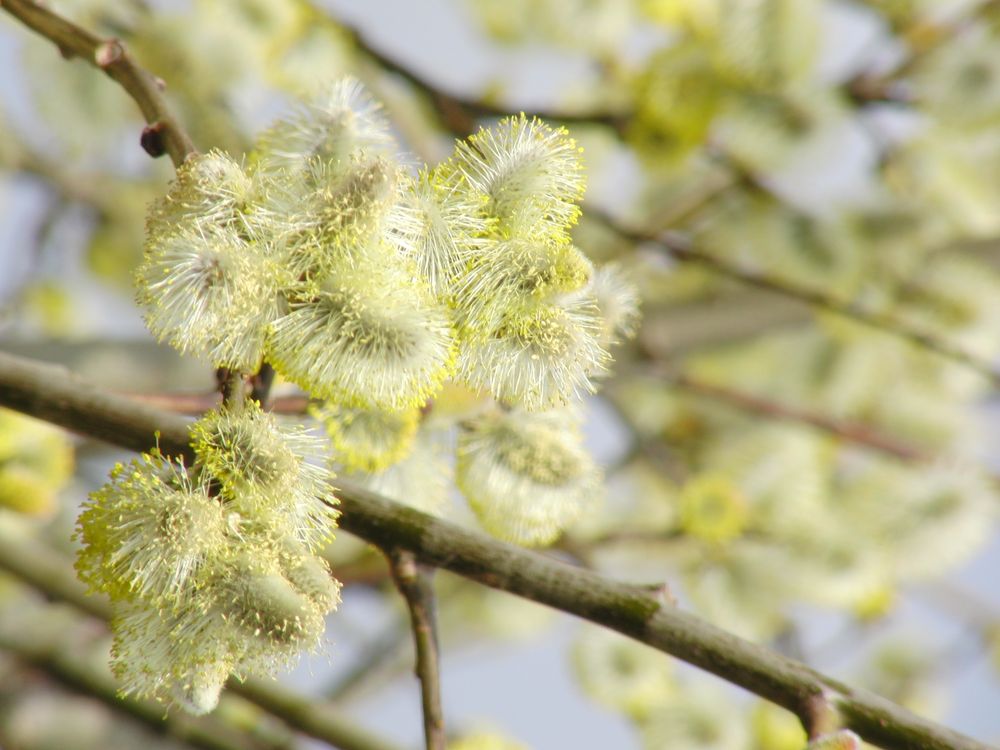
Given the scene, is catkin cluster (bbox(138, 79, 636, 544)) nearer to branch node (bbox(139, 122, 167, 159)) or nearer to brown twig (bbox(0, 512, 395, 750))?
branch node (bbox(139, 122, 167, 159))

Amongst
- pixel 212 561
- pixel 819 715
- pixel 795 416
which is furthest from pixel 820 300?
pixel 212 561

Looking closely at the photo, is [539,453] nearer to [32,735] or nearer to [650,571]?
[32,735]

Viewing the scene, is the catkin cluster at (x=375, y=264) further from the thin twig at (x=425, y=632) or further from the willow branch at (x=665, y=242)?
the willow branch at (x=665, y=242)

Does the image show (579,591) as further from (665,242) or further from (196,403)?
(665,242)

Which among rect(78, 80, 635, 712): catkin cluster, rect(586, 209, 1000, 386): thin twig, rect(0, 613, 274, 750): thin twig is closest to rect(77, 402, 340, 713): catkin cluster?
rect(78, 80, 635, 712): catkin cluster

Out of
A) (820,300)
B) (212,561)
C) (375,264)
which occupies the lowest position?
(212,561)

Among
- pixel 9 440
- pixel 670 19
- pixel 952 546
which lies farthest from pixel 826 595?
pixel 9 440
